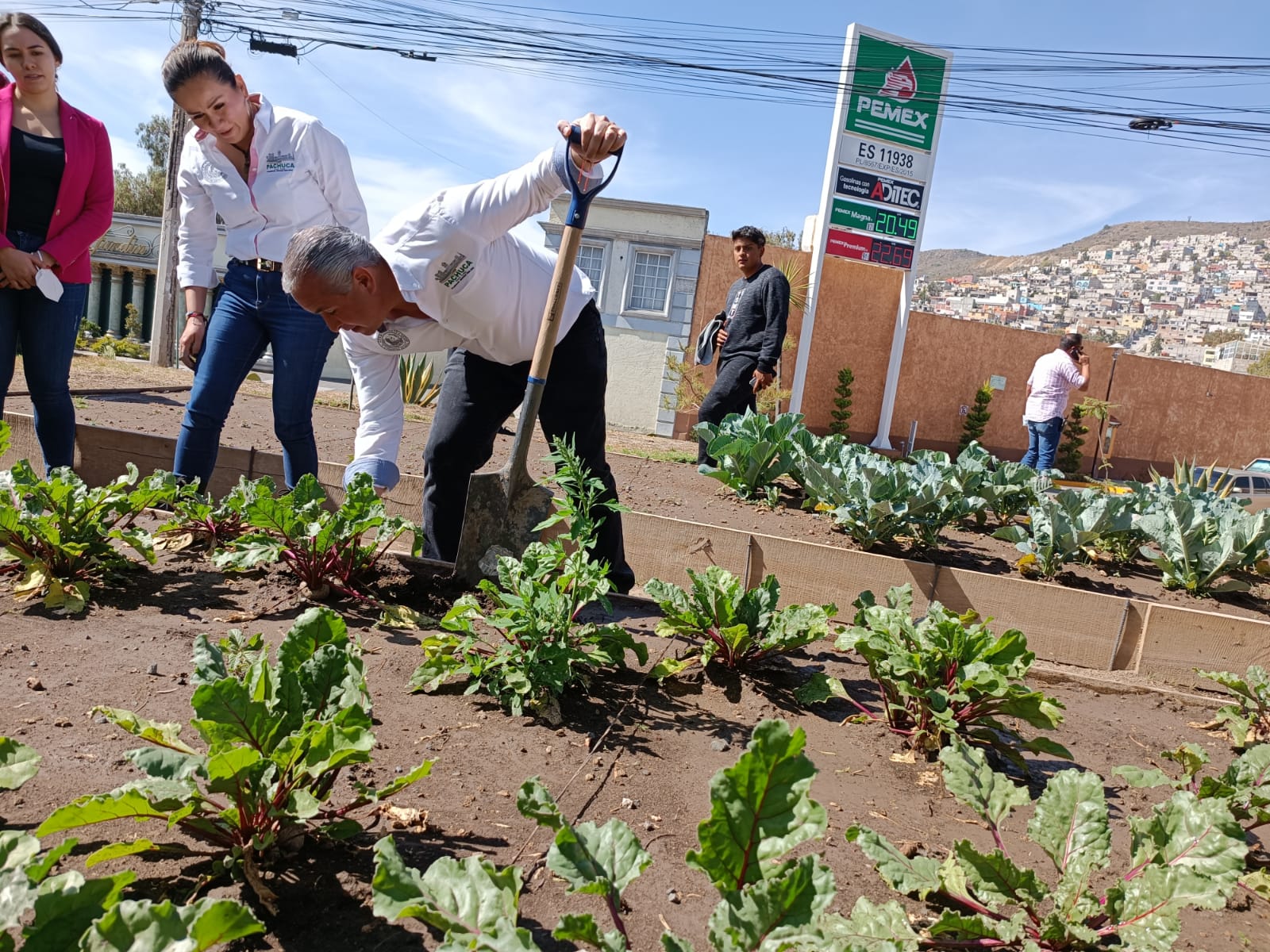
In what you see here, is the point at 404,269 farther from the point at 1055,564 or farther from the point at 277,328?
the point at 1055,564

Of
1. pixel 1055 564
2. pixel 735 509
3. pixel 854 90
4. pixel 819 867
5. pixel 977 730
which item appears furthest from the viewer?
pixel 854 90

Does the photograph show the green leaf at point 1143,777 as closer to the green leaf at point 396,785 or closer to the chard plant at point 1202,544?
the green leaf at point 396,785

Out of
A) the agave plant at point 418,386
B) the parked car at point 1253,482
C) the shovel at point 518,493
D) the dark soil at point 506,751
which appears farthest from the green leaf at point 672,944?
the parked car at point 1253,482

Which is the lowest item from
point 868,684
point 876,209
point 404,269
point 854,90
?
point 868,684

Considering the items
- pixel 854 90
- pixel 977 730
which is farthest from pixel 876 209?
pixel 977 730

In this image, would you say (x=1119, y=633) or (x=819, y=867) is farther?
(x=1119, y=633)

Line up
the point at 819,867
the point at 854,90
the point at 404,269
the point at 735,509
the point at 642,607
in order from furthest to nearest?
1. the point at 854,90
2. the point at 735,509
3. the point at 642,607
4. the point at 404,269
5. the point at 819,867

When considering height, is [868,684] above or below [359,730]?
below

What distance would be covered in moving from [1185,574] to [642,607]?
2.72 m

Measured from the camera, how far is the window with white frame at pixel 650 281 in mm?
16469

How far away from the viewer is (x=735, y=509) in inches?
199

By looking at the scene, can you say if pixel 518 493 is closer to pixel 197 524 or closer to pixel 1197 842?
pixel 197 524

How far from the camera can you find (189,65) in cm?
282

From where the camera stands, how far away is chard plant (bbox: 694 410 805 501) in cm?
505
